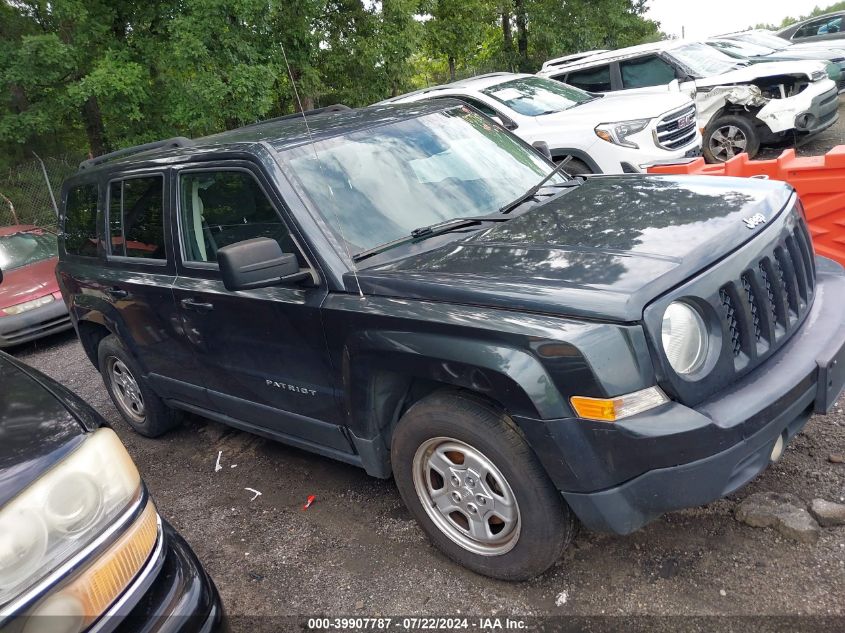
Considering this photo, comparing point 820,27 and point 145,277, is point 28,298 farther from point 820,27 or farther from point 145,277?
point 820,27

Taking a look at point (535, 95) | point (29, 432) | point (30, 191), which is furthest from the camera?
point (30, 191)

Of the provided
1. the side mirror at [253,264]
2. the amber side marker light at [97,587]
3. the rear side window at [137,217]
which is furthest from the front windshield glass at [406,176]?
the amber side marker light at [97,587]

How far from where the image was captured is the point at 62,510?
1.84 meters

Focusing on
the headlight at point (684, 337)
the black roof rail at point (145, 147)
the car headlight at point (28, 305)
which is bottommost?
the car headlight at point (28, 305)

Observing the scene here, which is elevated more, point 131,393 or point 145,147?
point 145,147

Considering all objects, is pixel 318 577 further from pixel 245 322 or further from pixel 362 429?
pixel 245 322

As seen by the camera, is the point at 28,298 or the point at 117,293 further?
the point at 28,298

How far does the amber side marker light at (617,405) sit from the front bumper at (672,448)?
3 centimetres

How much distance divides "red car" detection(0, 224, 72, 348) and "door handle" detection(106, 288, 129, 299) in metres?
3.68

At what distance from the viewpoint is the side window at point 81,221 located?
188 inches

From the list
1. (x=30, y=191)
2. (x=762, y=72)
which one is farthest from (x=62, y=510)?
(x=30, y=191)

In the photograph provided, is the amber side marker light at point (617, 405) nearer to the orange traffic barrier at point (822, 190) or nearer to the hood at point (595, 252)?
the hood at point (595, 252)

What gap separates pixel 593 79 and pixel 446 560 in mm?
9998

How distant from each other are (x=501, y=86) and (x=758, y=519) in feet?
25.3
